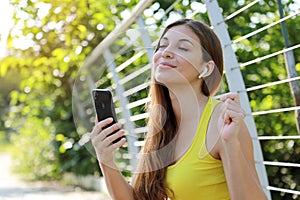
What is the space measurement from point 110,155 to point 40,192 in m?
5.42

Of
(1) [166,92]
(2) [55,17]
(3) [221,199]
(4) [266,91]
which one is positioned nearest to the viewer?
(3) [221,199]

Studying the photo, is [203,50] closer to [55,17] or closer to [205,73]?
[205,73]

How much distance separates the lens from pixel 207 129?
6.00 ft

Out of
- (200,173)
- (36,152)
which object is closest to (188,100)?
(200,173)

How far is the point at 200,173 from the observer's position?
1807 mm

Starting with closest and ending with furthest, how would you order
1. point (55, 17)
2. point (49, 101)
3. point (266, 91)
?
point (266, 91) → point (55, 17) → point (49, 101)

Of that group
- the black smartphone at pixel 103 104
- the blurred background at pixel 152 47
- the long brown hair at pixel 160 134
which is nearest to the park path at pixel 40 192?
the blurred background at pixel 152 47

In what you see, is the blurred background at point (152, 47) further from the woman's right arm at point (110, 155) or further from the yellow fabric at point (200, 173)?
the yellow fabric at point (200, 173)

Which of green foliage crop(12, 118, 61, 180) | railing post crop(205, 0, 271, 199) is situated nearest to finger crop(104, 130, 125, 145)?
railing post crop(205, 0, 271, 199)

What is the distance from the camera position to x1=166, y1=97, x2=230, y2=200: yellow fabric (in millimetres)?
1804

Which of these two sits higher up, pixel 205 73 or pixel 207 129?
Answer: pixel 205 73

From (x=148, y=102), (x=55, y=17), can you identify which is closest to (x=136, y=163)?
(x=148, y=102)

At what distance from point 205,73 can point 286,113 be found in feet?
5.65

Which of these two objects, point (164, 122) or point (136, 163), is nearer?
point (164, 122)
